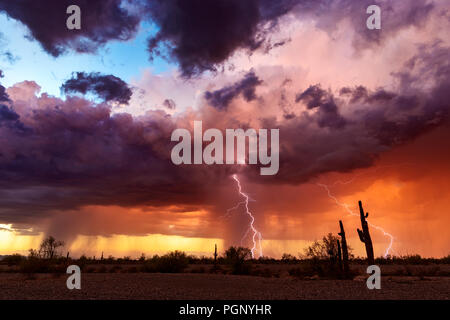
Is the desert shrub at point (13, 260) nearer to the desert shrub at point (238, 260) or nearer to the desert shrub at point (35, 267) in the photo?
the desert shrub at point (35, 267)

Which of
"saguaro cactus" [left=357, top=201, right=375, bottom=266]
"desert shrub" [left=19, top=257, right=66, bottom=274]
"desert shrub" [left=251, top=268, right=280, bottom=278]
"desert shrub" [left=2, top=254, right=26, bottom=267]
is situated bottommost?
"desert shrub" [left=2, top=254, right=26, bottom=267]

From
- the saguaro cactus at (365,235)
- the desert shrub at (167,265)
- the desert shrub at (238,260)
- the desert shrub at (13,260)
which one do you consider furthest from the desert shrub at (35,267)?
the saguaro cactus at (365,235)

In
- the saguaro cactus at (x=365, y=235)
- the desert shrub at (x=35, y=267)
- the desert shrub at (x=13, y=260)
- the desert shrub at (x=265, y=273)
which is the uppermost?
the saguaro cactus at (x=365, y=235)

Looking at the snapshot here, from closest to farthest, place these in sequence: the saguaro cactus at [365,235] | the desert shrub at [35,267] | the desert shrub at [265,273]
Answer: the saguaro cactus at [365,235] → the desert shrub at [265,273] → the desert shrub at [35,267]

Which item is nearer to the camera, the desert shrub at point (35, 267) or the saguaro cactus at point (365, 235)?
the saguaro cactus at point (365, 235)

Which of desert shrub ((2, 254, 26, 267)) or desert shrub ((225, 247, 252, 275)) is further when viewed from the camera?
desert shrub ((2, 254, 26, 267))

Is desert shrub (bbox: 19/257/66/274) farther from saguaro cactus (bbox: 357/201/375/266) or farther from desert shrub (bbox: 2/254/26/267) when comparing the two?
saguaro cactus (bbox: 357/201/375/266)

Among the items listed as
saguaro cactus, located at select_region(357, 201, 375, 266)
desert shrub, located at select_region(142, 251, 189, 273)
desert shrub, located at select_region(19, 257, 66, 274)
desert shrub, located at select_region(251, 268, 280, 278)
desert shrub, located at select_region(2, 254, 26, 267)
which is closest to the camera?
saguaro cactus, located at select_region(357, 201, 375, 266)

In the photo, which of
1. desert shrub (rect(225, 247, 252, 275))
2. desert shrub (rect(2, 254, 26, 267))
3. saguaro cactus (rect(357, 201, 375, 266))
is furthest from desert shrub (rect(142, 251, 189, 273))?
desert shrub (rect(2, 254, 26, 267))

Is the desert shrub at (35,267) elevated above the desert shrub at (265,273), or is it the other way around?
the desert shrub at (35,267)

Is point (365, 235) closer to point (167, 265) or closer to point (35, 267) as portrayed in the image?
point (167, 265)
